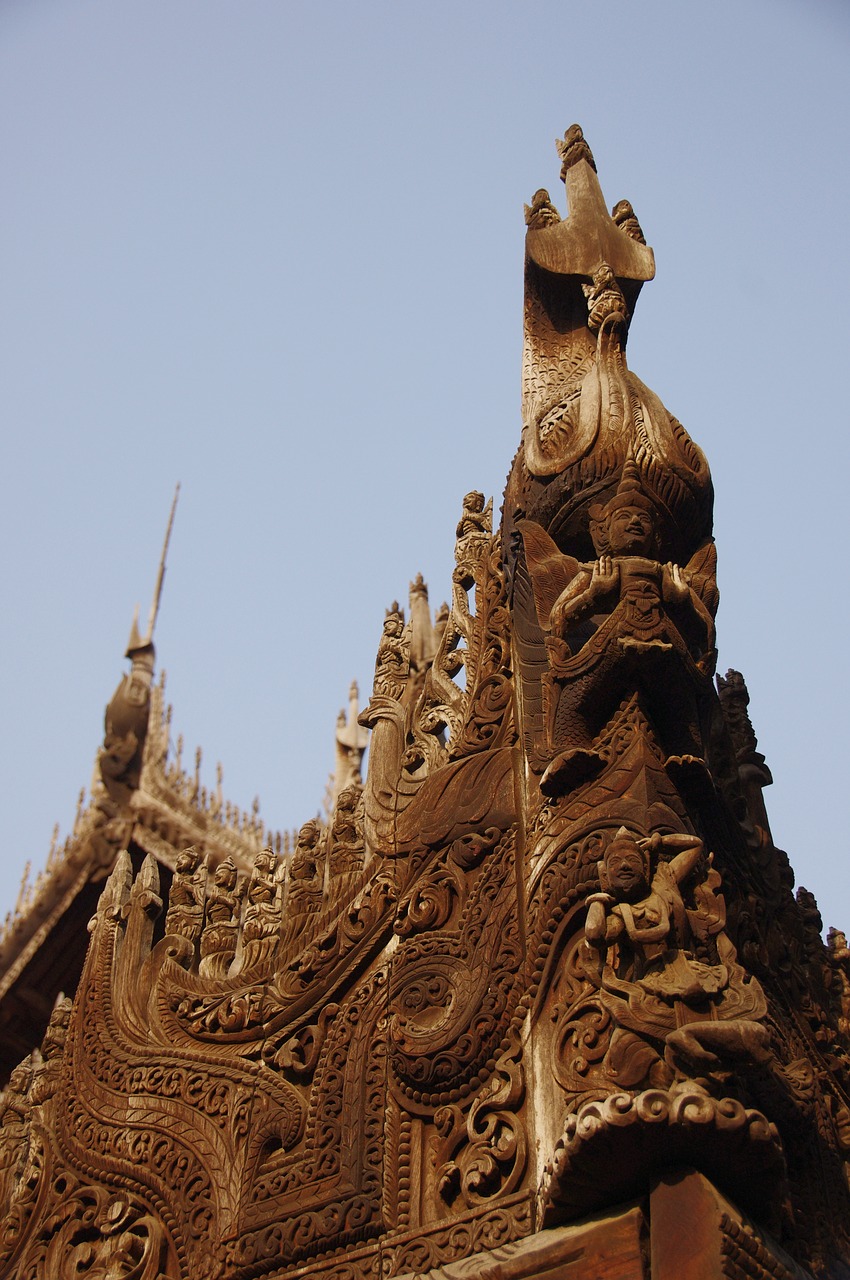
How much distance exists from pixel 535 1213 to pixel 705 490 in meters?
3.29

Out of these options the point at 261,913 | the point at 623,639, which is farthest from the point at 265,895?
the point at 623,639

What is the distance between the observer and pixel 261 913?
6.96 m

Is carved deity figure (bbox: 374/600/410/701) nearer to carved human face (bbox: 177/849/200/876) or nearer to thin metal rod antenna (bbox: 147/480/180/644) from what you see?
carved human face (bbox: 177/849/200/876)

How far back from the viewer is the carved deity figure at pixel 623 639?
5730 millimetres

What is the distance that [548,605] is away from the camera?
6398mm

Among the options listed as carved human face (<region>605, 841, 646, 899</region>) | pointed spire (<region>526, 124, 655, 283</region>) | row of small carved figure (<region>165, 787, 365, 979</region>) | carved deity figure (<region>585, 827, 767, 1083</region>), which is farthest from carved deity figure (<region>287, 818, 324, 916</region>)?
pointed spire (<region>526, 124, 655, 283</region>)

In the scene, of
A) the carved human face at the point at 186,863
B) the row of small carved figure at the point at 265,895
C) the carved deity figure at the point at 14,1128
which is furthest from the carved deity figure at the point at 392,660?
the carved deity figure at the point at 14,1128

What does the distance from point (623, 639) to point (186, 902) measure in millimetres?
2871

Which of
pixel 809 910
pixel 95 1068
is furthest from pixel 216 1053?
pixel 809 910

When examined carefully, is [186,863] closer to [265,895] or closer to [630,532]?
[265,895]

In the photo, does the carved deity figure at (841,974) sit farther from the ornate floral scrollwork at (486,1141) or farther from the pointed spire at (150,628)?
the pointed spire at (150,628)

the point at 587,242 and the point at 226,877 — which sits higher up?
the point at 587,242

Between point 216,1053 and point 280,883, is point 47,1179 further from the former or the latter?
point 280,883

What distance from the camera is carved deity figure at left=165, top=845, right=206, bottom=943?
7.20 meters
